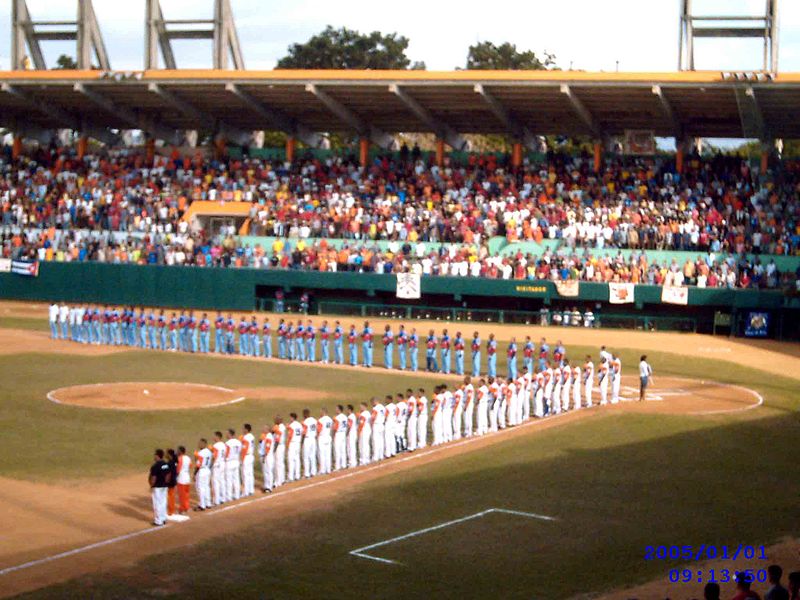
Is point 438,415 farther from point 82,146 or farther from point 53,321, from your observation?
point 82,146

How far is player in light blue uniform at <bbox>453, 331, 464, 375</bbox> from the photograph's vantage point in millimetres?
34781

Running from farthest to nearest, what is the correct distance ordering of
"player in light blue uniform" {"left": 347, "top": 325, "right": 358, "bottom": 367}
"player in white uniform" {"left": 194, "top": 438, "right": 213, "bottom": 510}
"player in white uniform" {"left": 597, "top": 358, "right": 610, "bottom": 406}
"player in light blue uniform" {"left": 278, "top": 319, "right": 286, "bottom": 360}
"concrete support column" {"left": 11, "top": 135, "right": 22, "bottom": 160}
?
1. "concrete support column" {"left": 11, "top": 135, "right": 22, "bottom": 160}
2. "player in light blue uniform" {"left": 278, "top": 319, "right": 286, "bottom": 360}
3. "player in light blue uniform" {"left": 347, "top": 325, "right": 358, "bottom": 367}
4. "player in white uniform" {"left": 597, "top": 358, "right": 610, "bottom": 406}
5. "player in white uniform" {"left": 194, "top": 438, "right": 213, "bottom": 510}

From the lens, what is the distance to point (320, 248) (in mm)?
47656

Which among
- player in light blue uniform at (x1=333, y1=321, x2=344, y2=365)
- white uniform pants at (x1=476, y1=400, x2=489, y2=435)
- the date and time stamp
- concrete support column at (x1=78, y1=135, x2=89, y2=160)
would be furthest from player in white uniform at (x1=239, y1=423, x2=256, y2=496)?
concrete support column at (x1=78, y1=135, x2=89, y2=160)

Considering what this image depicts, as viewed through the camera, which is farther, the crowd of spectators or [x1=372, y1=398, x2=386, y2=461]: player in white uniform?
the crowd of spectators

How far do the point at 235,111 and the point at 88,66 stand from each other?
667cm

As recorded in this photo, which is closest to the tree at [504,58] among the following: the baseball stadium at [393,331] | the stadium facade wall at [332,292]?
the baseball stadium at [393,331]

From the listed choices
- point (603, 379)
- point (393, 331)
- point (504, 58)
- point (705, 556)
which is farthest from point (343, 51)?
point (705, 556)

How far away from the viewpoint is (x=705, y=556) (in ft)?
54.6

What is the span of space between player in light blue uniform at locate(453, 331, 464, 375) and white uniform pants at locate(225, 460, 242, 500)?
14.8 meters

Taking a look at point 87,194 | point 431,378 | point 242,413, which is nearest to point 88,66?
point 87,194

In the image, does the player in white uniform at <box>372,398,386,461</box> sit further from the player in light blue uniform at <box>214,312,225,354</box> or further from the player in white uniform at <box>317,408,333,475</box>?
the player in light blue uniform at <box>214,312,225,354</box>

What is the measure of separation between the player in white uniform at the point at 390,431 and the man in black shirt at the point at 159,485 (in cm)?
608

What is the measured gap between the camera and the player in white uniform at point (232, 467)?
20.1m
